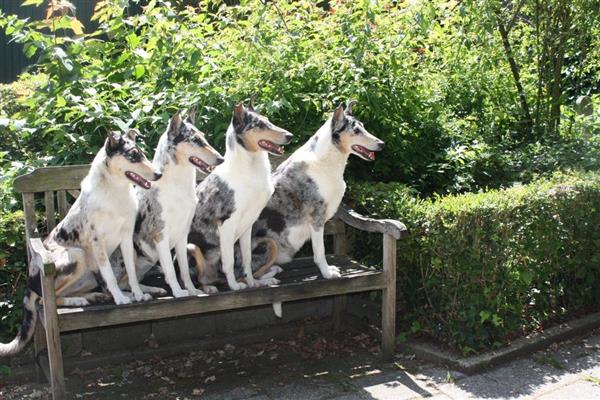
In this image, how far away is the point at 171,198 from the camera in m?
3.88

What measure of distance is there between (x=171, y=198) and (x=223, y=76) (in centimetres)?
198

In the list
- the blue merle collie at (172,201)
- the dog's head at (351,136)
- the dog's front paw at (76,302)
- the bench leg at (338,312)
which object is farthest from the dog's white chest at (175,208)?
the bench leg at (338,312)

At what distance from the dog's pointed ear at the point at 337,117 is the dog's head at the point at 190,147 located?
859 mm

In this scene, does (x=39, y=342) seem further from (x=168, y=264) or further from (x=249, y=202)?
(x=249, y=202)

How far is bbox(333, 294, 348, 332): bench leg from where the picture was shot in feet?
17.5

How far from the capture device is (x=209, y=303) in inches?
156

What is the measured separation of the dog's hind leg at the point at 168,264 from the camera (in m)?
3.91

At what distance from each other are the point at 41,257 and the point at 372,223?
2.13 m

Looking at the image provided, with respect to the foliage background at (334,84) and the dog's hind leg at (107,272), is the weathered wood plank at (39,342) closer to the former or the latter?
the foliage background at (334,84)

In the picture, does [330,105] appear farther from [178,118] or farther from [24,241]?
[24,241]

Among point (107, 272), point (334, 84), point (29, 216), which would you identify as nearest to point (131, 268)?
point (107, 272)

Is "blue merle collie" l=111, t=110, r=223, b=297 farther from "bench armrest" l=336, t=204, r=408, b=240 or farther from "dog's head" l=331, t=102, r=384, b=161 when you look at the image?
"bench armrest" l=336, t=204, r=408, b=240

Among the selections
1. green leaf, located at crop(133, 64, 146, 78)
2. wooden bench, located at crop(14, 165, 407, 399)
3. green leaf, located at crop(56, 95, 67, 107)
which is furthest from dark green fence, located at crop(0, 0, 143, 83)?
wooden bench, located at crop(14, 165, 407, 399)

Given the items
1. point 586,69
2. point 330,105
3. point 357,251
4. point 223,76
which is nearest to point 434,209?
point 357,251
